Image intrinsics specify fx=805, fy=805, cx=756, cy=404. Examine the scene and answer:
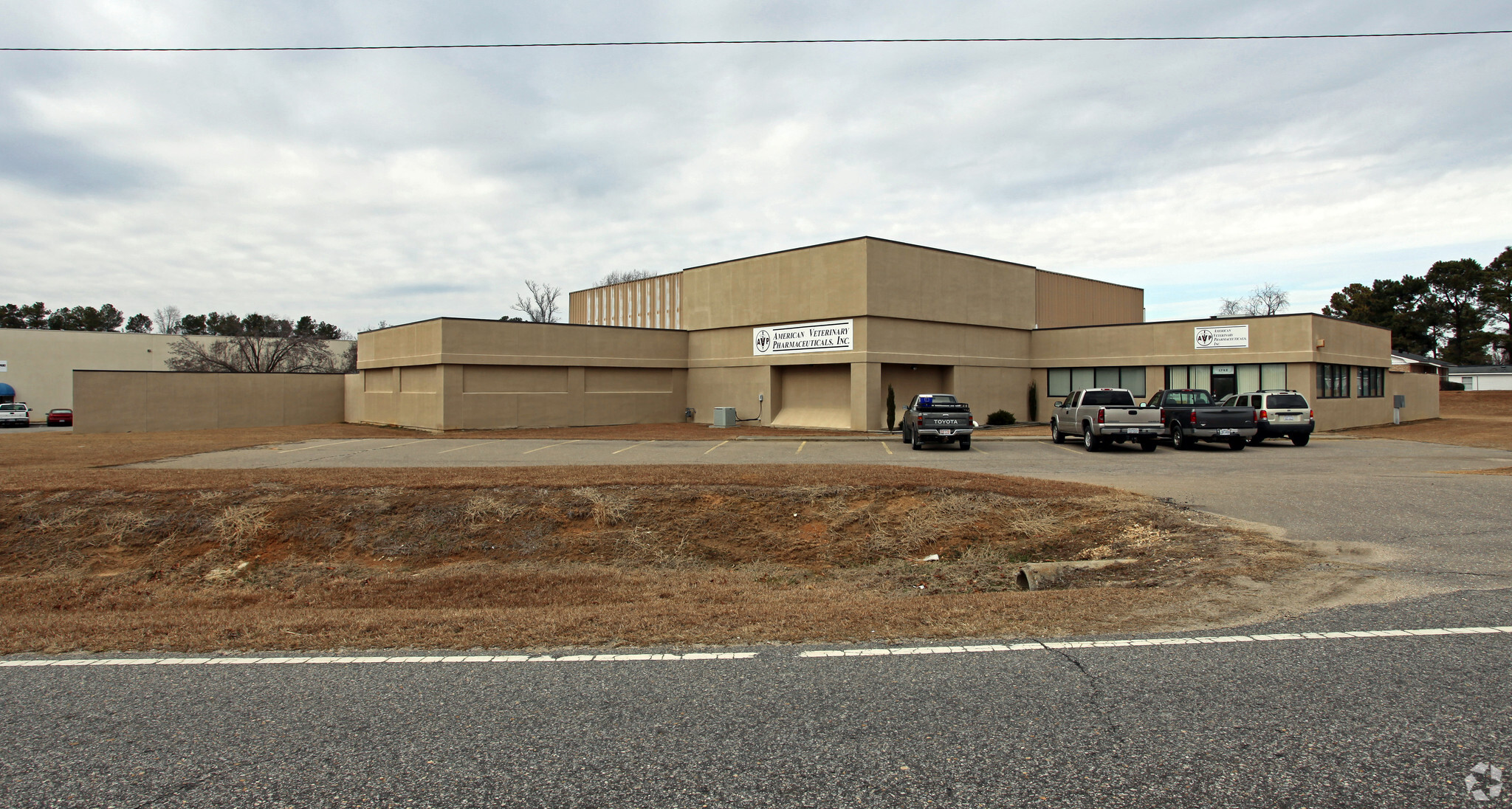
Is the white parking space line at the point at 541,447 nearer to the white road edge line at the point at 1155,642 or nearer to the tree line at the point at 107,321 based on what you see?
the white road edge line at the point at 1155,642

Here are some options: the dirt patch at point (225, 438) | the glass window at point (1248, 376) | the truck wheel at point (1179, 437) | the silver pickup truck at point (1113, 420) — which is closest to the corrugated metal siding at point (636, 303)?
the dirt patch at point (225, 438)

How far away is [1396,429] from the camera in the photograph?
115 ft

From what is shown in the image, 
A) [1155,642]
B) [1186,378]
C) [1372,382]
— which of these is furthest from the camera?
[1372,382]

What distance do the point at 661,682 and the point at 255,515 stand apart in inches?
449

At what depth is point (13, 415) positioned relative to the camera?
50656 millimetres

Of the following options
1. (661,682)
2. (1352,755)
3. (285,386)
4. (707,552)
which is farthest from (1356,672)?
(285,386)

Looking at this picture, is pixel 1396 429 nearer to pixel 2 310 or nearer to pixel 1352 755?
pixel 1352 755

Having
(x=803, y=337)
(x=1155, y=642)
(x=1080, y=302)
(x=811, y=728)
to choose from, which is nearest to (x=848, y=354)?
(x=803, y=337)

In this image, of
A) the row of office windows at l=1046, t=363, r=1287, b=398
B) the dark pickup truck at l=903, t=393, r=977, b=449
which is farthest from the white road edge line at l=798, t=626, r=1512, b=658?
the row of office windows at l=1046, t=363, r=1287, b=398

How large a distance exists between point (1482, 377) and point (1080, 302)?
50068 mm

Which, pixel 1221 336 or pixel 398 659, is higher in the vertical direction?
pixel 1221 336

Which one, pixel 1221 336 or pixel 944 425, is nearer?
pixel 944 425

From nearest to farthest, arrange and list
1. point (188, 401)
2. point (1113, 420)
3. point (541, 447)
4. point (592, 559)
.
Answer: point (592, 559), point (1113, 420), point (541, 447), point (188, 401)

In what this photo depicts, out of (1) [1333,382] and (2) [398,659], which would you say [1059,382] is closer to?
(1) [1333,382]
